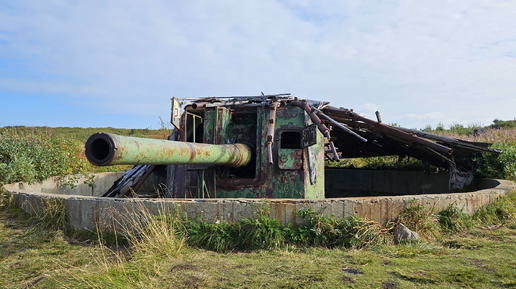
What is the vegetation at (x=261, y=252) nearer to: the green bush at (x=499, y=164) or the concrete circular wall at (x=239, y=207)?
the concrete circular wall at (x=239, y=207)

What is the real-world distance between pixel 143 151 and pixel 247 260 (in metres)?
1.67

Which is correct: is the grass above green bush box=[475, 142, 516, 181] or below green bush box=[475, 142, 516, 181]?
below

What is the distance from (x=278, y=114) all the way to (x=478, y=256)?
3861mm

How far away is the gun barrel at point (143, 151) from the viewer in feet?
11.0

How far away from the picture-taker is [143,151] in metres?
3.75

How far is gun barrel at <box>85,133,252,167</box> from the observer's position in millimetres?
3352

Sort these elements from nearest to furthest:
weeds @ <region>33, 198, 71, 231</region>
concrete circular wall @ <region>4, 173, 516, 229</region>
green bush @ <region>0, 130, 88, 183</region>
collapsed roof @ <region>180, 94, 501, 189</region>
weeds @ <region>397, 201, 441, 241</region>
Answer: concrete circular wall @ <region>4, 173, 516, 229</region>
weeds @ <region>397, 201, 441, 241</region>
weeds @ <region>33, 198, 71, 231</region>
collapsed roof @ <region>180, 94, 501, 189</region>
green bush @ <region>0, 130, 88, 183</region>

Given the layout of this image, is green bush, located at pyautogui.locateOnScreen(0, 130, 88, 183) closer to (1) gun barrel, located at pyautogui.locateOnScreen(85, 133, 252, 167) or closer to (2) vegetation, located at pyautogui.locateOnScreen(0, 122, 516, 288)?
(2) vegetation, located at pyautogui.locateOnScreen(0, 122, 516, 288)

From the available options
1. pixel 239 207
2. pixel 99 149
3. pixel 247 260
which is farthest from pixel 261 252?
pixel 99 149

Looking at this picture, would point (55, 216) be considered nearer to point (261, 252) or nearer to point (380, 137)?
point (261, 252)

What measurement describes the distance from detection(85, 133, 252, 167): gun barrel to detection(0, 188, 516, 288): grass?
3.05ft

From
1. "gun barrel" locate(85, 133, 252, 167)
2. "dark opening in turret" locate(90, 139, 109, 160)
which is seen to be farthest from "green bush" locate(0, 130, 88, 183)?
"dark opening in turret" locate(90, 139, 109, 160)

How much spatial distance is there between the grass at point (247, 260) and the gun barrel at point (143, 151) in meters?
0.93

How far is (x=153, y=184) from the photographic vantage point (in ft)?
33.1
